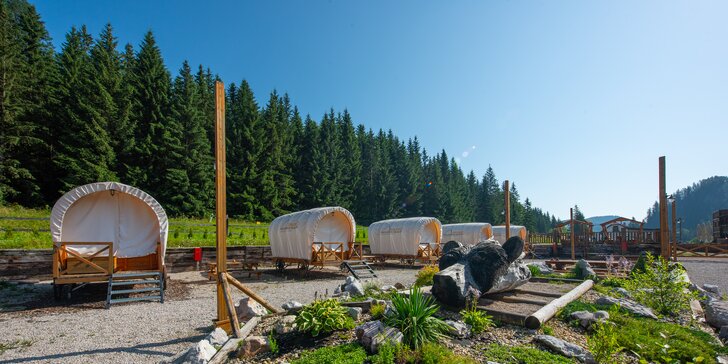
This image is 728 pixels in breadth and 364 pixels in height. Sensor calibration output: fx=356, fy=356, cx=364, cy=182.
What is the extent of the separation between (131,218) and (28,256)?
4435 mm

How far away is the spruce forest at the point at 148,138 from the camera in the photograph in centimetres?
2583

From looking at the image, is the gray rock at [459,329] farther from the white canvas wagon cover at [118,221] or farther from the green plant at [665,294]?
the white canvas wagon cover at [118,221]

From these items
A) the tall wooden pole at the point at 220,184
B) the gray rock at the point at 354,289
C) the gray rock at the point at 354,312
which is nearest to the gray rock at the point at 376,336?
the gray rock at the point at 354,312

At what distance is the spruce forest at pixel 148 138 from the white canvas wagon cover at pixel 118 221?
17.5 m

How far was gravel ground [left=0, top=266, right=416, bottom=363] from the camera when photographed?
5598mm

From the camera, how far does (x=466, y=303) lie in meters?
6.55

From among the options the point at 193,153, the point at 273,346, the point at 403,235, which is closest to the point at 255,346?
the point at 273,346

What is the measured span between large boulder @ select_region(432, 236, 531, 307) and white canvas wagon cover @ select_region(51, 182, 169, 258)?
29.6 ft

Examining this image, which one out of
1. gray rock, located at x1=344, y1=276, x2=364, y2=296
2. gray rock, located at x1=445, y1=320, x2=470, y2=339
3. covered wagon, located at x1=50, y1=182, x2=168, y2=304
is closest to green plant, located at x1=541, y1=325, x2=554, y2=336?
gray rock, located at x1=445, y1=320, x2=470, y2=339

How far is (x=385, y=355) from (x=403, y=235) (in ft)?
56.0

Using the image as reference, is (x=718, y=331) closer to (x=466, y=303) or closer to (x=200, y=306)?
(x=466, y=303)

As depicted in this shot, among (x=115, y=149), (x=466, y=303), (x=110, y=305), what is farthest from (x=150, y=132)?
(x=466, y=303)

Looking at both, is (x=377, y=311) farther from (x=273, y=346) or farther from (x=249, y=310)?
(x=249, y=310)

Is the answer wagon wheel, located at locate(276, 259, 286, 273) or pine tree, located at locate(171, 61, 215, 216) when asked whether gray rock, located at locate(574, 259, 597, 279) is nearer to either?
wagon wheel, located at locate(276, 259, 286, 273)
